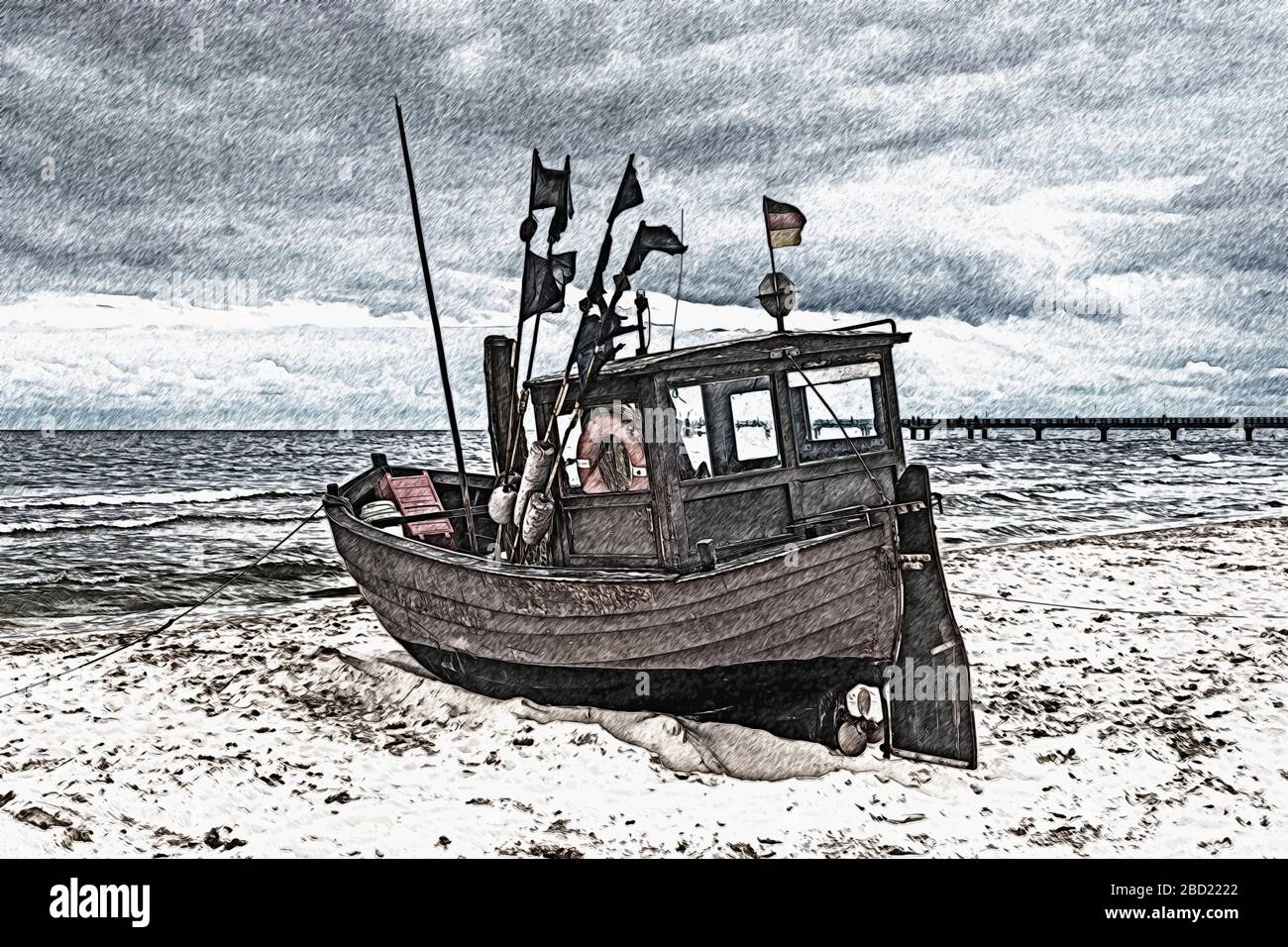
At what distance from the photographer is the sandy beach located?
5.51m

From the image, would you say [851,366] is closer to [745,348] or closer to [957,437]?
[745,348]

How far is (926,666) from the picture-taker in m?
6.71

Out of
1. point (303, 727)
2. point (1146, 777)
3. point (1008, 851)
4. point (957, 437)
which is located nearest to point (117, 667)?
point (303, 727)

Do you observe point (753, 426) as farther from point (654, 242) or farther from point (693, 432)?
point (654, 242)

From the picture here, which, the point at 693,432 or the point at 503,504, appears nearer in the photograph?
the point at 693,432

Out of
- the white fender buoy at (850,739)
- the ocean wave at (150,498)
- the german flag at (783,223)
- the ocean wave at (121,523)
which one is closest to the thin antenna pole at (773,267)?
the german flag at (783,223)

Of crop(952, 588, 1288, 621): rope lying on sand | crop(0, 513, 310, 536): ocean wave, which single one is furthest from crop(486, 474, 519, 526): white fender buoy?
crop(0, 513, 310, 536): ocean wave

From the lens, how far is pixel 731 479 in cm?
676

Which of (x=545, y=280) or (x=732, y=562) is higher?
(x=545, y=280)

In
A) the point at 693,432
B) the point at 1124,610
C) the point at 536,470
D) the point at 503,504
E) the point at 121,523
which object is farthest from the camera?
the point at 121,523

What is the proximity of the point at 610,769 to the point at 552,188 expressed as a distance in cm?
454

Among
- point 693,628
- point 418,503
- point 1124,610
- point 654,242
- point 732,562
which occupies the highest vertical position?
point 654,242

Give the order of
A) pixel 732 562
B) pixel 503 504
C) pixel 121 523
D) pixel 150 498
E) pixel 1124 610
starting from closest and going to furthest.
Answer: pixel 732 562, pixel 503 504, pixel 1124 610, pixel 121 523, pixel 150 498

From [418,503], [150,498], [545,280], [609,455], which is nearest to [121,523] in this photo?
[150,498]
